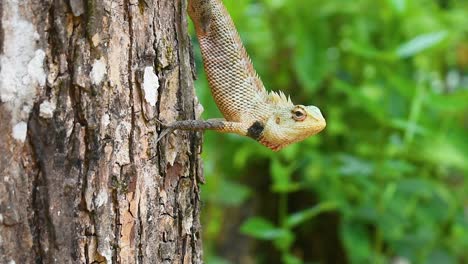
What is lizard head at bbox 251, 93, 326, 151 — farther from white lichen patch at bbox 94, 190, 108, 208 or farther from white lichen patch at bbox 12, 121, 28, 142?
white lichen patch at bbox 12, 121, 28, 142

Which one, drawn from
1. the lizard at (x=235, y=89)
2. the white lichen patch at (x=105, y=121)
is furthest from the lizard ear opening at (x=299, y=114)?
the white lichen patch at (x=105, y=121)

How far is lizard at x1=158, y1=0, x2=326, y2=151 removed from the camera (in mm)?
2170

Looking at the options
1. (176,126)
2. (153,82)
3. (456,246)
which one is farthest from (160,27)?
(456,246)

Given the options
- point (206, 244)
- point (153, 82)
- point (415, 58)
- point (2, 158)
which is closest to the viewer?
point (2, 158)

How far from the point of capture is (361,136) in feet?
15.6

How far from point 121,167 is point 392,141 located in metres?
2.74

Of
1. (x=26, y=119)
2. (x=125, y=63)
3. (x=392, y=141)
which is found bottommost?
(x=392, y=141)

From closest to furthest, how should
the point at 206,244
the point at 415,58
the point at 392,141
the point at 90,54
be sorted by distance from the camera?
the point at 90,54 < the point at 392,141 < the point at 415,58 < the point at 206,244

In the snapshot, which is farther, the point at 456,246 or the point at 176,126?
the point at 456,246

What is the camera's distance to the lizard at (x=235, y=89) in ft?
7.12

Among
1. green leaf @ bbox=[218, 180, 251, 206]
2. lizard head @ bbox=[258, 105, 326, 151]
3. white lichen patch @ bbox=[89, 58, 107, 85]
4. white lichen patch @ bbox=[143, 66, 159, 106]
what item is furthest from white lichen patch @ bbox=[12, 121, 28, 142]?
green leaf @ bbox=[218, 180, 251, 206]

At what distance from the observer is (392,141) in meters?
4.29

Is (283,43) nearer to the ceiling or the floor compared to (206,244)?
nearer to the ceiling

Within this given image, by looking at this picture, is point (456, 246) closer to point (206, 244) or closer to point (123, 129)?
point (206, 244)
